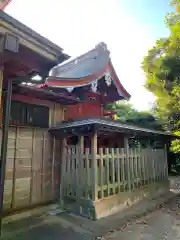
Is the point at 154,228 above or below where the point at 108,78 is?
below

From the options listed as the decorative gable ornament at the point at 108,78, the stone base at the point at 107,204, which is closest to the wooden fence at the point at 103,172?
the stone base at the point at 107,204

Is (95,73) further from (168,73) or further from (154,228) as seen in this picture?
(154,228)

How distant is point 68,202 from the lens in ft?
19.0

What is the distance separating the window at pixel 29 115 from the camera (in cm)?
532

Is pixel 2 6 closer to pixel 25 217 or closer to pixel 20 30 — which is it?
pixel 20 30

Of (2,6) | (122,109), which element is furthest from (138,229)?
(122,109)

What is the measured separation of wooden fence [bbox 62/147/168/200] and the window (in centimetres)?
124

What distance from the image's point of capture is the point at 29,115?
5676 mm

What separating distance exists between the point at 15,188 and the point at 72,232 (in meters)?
2.00

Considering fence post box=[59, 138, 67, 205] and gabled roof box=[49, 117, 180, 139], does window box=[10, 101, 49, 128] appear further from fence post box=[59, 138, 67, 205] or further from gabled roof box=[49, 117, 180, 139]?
A: fence post box=[59, 138, 67, 205]

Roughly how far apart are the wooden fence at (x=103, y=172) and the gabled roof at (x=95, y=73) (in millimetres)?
2556

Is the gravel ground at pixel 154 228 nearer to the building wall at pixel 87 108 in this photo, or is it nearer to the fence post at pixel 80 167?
the fence post at pixel 80 167

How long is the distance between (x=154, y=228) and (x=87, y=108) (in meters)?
5.02

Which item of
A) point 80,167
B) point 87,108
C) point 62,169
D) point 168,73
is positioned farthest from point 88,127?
point 168,73
